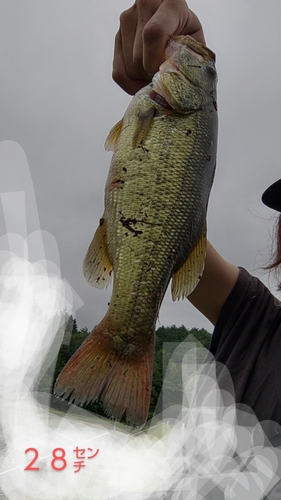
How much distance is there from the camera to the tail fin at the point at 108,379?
1031 mm

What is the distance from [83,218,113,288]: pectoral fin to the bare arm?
2.72 feet

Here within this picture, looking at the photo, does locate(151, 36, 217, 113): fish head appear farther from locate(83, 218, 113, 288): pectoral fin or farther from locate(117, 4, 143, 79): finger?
locate(83, 218, 113, 288): pectoral fin

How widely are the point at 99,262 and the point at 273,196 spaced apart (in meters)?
1.19

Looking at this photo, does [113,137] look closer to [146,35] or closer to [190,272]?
[146,35]

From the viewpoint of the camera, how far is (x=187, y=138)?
1343 millimetres

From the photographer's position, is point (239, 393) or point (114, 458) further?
point (114, 458)

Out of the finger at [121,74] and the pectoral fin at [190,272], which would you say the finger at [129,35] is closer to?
the finger at [121,74]

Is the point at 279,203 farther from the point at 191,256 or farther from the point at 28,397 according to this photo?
the point at 28,397

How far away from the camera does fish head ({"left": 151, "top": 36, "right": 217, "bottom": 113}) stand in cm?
140

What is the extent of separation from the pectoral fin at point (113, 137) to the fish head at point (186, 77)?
0.15m

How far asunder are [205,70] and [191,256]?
29.0 inches

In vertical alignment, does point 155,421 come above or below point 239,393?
below

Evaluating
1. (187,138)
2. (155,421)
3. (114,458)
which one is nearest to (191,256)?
(187,138)

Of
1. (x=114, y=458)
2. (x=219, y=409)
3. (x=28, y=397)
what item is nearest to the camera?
(x=219, y=409)
